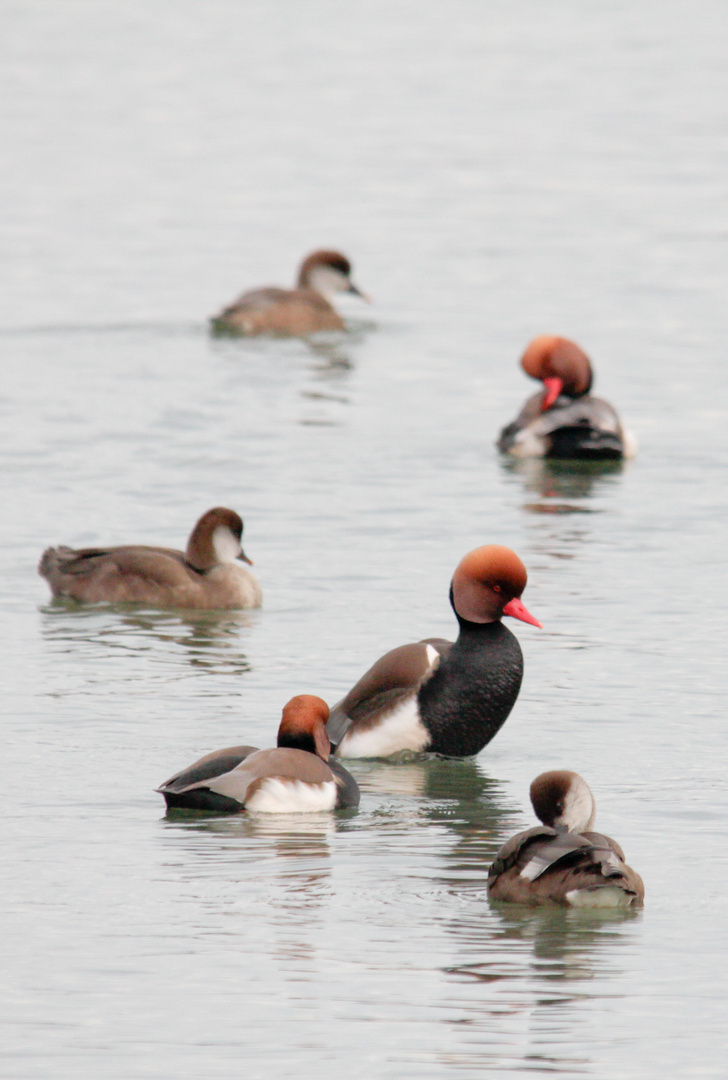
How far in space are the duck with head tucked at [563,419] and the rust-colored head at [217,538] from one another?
5325 millimetres

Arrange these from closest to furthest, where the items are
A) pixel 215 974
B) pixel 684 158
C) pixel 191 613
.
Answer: pixel 215 974 < pixel 191 613 < pixel 684 158

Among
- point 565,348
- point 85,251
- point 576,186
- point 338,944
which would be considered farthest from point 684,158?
point 338,944

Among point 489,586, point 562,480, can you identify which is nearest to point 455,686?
point 489,586

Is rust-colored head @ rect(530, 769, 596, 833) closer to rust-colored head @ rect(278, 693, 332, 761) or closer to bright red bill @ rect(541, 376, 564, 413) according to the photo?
rust-colored head @ rect(278, 693, 332, 761)

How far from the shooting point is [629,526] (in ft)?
51.6

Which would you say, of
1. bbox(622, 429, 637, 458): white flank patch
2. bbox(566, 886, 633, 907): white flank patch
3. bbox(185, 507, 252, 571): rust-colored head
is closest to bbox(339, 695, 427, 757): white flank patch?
bbox(566, 886, 633, 907): white flank patch

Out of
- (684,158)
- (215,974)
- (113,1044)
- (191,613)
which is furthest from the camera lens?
(684,158)

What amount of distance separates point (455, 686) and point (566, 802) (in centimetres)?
210

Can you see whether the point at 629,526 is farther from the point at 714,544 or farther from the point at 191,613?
the point at 191,613

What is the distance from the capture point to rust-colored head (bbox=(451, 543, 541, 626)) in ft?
34.0

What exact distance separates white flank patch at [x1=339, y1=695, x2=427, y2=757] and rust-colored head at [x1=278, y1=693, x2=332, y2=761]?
3.39 ft

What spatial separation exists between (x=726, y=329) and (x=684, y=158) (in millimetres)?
13705

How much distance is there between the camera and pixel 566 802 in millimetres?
8172

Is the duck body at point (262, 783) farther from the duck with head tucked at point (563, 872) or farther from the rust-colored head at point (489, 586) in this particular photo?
the rust-colored head at point (489, 586)
